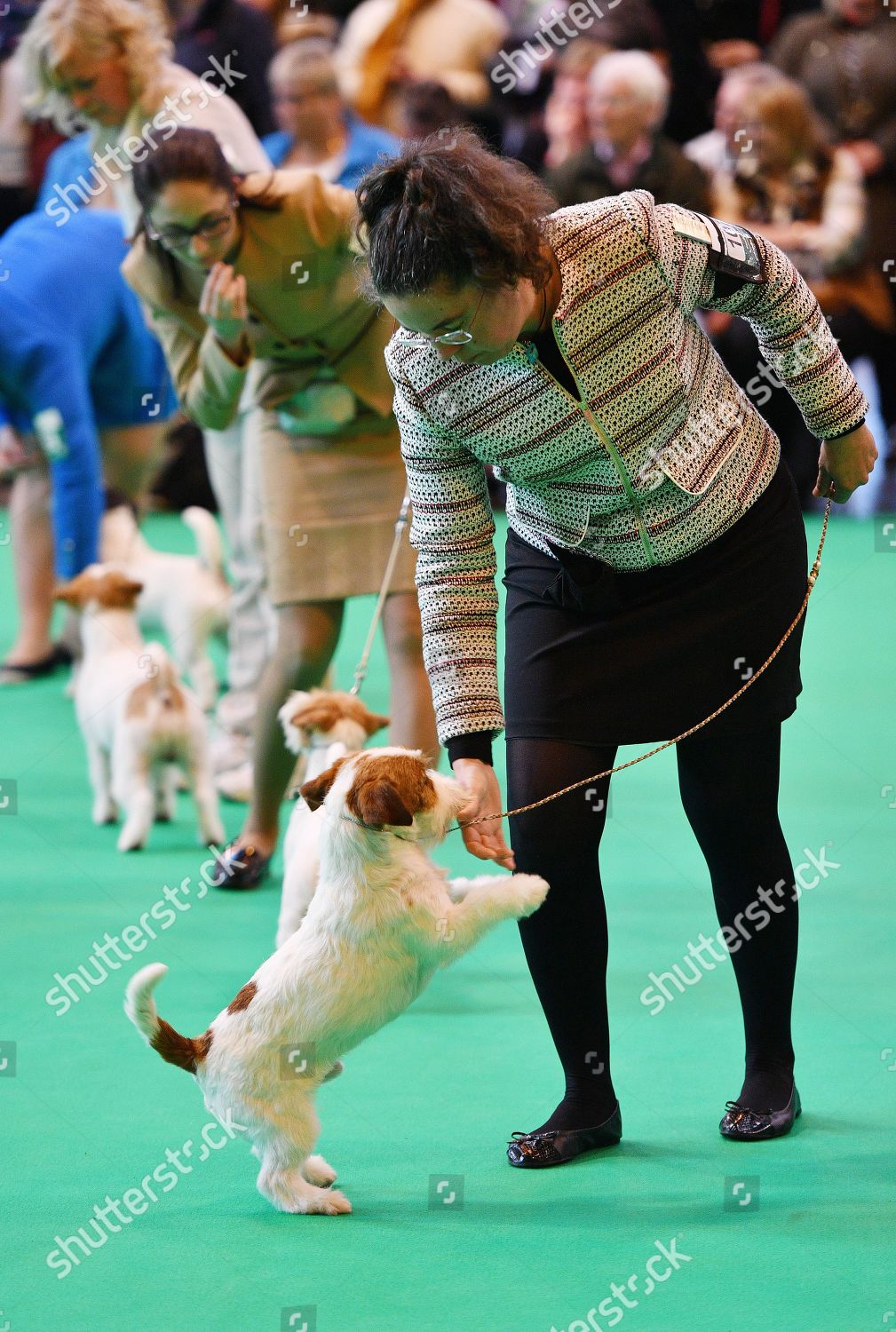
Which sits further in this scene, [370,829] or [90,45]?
[90,45]

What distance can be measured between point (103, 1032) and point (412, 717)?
987mm

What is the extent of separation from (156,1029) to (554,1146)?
694mm

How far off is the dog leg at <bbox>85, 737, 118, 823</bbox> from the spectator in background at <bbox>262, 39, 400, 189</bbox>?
10.4ft

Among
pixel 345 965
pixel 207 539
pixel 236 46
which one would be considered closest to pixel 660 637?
pixel 345 965

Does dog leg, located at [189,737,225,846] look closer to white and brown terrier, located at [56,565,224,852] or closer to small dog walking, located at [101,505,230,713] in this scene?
white and brown terrier, located at [56,565,224,852]

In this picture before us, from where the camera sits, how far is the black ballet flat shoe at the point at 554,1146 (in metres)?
2.77

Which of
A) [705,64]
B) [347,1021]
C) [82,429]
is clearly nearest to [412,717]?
[347,1021]

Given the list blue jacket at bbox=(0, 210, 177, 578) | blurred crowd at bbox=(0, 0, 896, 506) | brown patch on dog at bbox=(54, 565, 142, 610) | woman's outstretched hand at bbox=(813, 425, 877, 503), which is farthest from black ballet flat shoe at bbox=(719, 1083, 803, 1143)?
blurred crowd at bbox=(0, 0, 896, 506)

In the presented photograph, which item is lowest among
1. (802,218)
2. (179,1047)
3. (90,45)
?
(802,218)

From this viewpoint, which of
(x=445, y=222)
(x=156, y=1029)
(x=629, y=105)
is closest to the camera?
(x=445, y=222)

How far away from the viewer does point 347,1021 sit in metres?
→ 2.55

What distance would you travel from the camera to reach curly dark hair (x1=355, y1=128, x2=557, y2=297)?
2.16 meters

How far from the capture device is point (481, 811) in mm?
2561

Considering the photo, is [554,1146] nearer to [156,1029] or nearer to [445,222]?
[156,1029]
